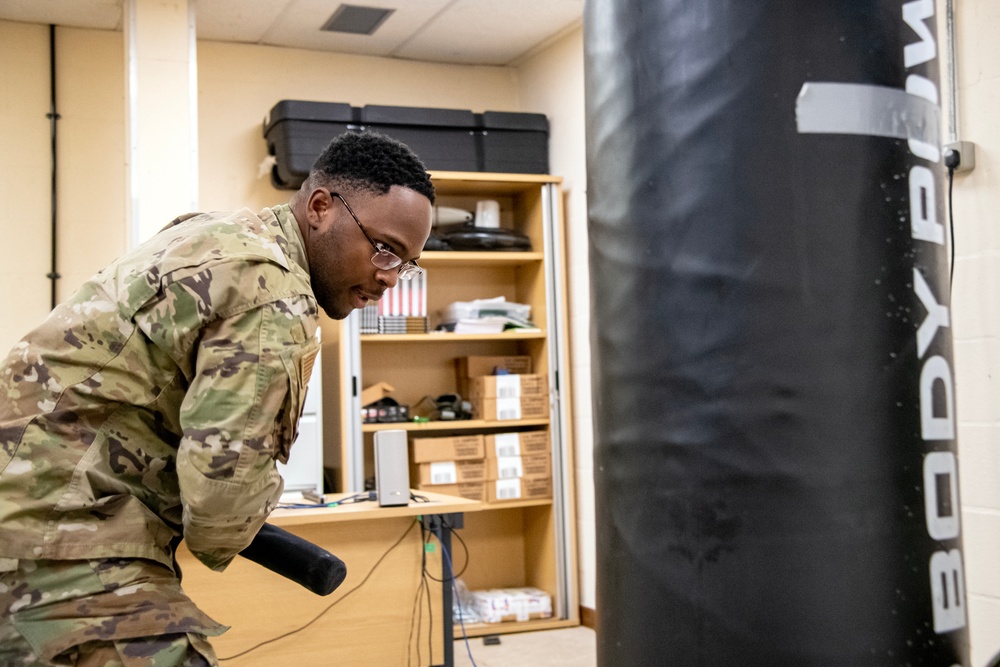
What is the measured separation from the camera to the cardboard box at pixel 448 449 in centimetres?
456

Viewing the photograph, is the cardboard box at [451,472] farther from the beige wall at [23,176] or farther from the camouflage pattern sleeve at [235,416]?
the camouflage pattern sleeve at [235,416]

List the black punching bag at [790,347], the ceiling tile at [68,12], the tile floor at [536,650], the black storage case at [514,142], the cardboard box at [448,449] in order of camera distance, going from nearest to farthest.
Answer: the black punching bag at [790,347], the tile floor at [536,650], the ceiling tile at [68,12], the cardboard box at [448,449], the black storage case at [514,142]

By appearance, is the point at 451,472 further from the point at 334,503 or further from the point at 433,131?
the point at 433,131

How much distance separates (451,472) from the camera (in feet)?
15.1

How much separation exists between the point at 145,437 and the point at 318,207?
43cm

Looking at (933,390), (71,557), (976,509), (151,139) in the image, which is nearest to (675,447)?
(933,390)

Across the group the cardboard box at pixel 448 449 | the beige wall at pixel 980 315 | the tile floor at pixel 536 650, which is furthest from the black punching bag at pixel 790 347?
the cardboard box at pixel 448 449

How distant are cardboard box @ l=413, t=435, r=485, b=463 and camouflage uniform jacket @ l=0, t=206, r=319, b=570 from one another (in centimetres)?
329

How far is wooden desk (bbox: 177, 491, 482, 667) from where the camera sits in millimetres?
3029

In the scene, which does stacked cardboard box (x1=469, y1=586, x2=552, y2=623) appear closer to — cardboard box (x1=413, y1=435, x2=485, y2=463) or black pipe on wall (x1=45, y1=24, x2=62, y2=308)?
cardboard box (x1=413, y1=435, x2=485, y2=463)

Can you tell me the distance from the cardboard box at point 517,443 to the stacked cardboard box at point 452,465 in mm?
45

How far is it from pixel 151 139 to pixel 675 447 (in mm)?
3472

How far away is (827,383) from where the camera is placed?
97cm

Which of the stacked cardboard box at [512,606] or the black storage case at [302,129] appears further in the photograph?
the stacked cardboard box at [512,606]
